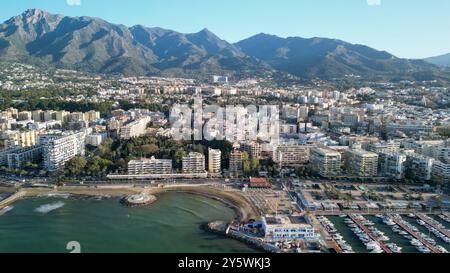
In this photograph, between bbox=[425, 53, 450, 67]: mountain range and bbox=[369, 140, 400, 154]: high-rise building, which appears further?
bbox=[425, 53, 450, 67]: mountain range

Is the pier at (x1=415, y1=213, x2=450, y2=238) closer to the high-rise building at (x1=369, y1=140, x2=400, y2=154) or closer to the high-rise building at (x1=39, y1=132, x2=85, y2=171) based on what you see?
the high-rise building at (x1=369, y1=140, x2=400, y2=154)

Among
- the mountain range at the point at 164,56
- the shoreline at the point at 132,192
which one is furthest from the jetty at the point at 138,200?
the mountain range at the point at 164,56

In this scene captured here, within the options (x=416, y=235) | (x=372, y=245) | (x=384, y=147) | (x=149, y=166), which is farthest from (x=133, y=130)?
(x=416, y=235)

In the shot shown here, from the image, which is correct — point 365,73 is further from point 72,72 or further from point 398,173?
point 398,173

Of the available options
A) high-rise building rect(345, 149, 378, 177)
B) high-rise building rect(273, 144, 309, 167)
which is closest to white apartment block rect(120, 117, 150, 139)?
high-rise building rect(273, 144, 309, 167)
